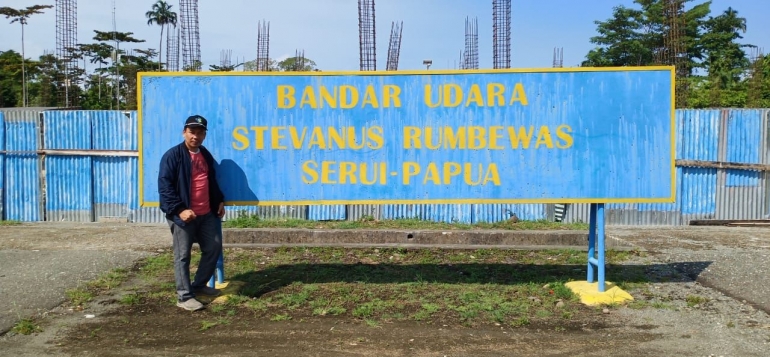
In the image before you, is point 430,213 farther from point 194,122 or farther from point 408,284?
point 194,122

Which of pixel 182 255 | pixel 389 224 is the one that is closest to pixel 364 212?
pixel 389 224

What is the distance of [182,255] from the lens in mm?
6297

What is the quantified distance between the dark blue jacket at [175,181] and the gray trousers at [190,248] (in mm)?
140

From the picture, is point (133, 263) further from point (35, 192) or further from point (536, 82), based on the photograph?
point (536, 82)

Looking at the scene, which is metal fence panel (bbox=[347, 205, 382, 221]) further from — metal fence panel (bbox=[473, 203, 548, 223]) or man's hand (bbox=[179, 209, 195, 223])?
man's hand (bbox=[179, 209, 195, 223])

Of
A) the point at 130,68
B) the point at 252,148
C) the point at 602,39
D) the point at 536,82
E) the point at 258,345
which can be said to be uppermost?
the point at 602,39

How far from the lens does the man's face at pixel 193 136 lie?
622 cm

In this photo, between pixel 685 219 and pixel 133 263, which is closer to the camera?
pixel 133 263

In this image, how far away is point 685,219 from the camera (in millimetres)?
11734

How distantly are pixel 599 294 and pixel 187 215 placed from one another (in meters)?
4.07

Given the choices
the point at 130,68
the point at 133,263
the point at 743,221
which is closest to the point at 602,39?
the point at 130,68

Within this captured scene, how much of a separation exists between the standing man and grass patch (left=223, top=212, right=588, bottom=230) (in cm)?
420

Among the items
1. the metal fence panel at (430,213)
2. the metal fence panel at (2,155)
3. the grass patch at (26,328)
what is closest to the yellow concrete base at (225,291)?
the grass patch at (26,328)

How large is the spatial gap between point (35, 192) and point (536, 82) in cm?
950
